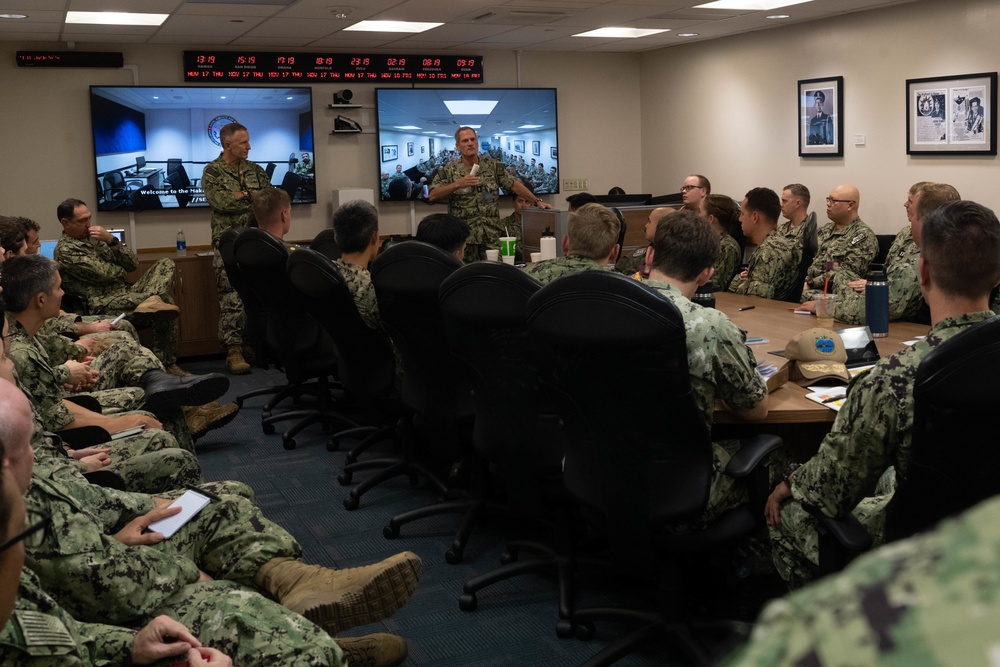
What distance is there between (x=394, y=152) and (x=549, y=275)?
6741mm

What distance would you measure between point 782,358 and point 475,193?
5514mm

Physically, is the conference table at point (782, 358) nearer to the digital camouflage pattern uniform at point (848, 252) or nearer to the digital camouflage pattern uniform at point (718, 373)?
the digital camouflage pattern uniform at point (718, 373)

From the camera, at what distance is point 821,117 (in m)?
8.64

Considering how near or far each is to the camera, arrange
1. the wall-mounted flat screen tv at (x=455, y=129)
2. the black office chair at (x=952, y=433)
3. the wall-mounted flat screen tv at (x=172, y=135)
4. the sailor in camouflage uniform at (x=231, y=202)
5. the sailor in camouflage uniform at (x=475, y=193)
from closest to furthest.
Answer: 1. the black office chair at (x=952, y=433)
2. the sailor in camouflage uniform at (x=231, y=202)
3. the sailor in camouflage uniform at (x=475, y=193)
4. the wall-mounted flat screen tv at (x=172, y=135)
5. the wall-mounted flat screen tv at (x=455, y=129)

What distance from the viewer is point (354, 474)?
15.9ft

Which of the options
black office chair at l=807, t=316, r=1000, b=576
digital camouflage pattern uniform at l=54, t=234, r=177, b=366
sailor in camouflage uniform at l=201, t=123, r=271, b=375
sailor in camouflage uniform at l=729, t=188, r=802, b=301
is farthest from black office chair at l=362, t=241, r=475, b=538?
sailor in camouflage uniform at l=201, t=123, r=271, b=375

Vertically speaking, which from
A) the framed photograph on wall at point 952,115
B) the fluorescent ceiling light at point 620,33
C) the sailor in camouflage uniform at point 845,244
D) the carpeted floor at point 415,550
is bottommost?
the carpeted floor at point 415,550

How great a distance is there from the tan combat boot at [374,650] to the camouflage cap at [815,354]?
146 cm

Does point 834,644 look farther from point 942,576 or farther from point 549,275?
point 549,275

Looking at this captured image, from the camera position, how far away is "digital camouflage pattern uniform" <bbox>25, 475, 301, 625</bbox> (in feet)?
6.72

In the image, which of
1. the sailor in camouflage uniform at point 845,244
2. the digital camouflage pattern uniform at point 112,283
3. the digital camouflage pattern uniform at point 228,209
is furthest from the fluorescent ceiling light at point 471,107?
the sailor in camouflage uniform at point 845,244

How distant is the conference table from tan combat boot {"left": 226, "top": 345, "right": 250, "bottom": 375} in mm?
3805

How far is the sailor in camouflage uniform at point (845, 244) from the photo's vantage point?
6008 mm

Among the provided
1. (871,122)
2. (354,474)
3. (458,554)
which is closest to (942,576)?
(458,554)
